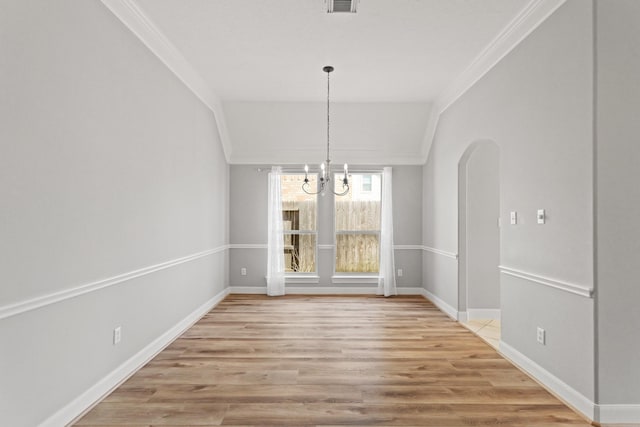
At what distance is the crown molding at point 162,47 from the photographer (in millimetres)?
2870

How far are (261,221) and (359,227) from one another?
171 centimetres

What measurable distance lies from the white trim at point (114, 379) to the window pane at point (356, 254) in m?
2.88

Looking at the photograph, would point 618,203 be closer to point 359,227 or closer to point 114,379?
point 114,379

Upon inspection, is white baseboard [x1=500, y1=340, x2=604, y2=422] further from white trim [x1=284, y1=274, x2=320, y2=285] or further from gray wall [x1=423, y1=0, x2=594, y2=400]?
white trim [x1=284, y1=274, x2=320, y2=285]

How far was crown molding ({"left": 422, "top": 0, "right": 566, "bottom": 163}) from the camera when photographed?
2.91 m

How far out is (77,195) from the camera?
238cm

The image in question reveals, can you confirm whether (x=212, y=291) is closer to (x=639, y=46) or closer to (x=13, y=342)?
(x=13, y=342)

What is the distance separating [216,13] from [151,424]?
310cm

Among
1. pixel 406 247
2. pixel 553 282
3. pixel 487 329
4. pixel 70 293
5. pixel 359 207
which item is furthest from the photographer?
pixel 359 207

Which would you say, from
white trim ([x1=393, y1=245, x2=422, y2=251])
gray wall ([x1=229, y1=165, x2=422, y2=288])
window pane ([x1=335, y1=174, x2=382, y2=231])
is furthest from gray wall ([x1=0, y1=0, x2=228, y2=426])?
white trim ([x1=393, y1=245, x2=422, y2=251])

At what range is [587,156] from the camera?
7.89ft

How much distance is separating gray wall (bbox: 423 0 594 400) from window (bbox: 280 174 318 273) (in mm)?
3272

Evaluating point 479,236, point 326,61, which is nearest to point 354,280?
point 479,236

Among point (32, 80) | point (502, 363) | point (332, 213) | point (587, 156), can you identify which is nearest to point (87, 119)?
point (32, 80)
